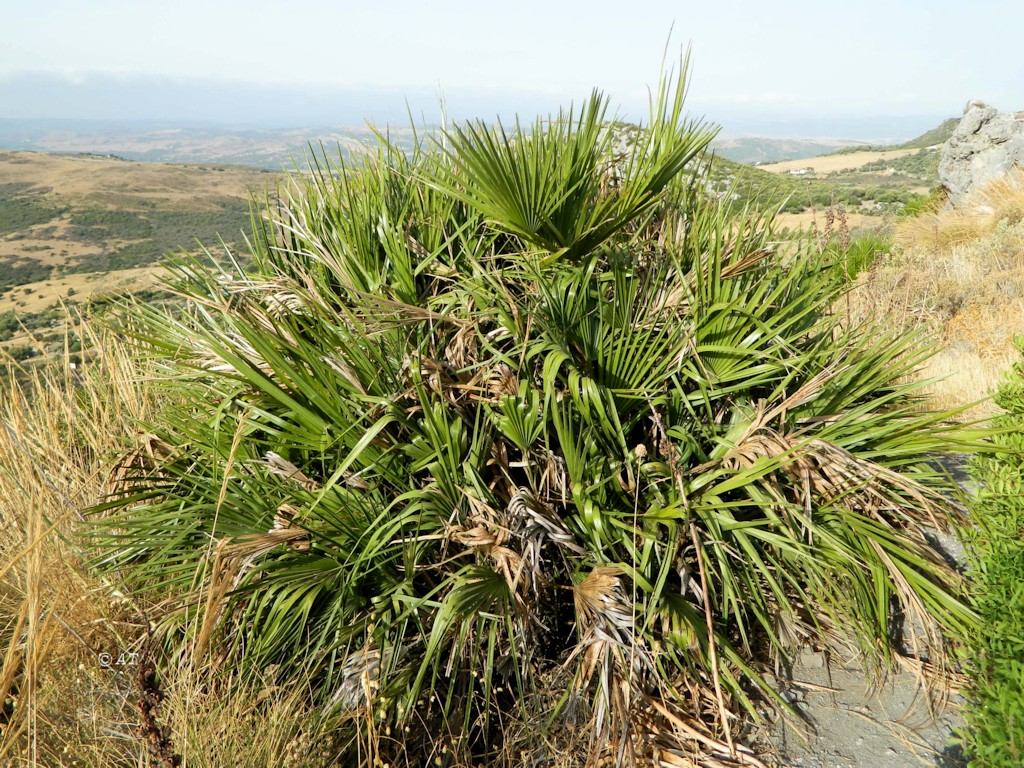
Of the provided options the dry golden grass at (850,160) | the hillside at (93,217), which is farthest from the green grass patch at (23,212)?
the dry golden grass at (850,160)

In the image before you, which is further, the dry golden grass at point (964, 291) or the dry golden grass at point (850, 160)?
the dry golden grass at point (850, 160)

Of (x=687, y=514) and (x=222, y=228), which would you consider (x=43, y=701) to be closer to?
(x=687, y=514)

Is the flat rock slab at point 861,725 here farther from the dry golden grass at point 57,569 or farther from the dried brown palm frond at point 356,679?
the dry golden grass at point 57,569

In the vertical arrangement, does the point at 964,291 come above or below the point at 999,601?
below

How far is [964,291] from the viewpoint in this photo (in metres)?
7.96

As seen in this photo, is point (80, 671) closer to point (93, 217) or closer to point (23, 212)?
point (93, 217)

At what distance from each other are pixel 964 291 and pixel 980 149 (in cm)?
773

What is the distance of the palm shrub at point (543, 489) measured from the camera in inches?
89.1

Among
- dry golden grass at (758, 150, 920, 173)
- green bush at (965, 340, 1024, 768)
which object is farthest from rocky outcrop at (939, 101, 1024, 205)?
dry golden grass at (758, 150, 920, 173)

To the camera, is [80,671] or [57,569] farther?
[57,569]

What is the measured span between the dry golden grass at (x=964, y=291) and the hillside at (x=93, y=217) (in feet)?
76.9

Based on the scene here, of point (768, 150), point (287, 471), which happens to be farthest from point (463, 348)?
point (768, 150)

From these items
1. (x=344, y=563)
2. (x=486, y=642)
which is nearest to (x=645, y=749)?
(x=486, y=642)

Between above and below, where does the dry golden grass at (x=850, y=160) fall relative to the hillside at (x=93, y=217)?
above
